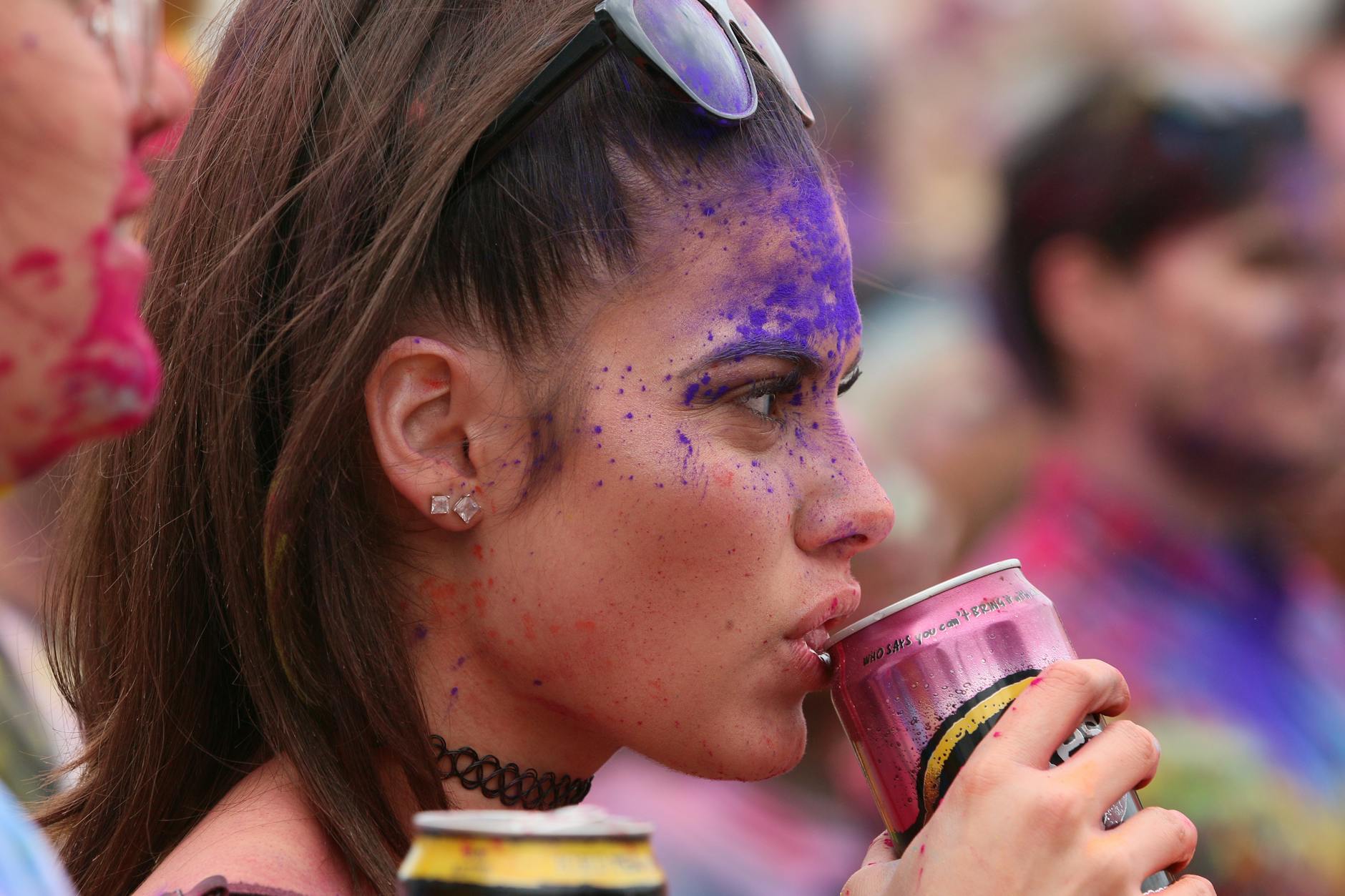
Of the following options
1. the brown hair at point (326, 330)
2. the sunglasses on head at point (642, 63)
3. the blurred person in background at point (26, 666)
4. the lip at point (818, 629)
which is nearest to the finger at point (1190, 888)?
the lip at point (818, 629)

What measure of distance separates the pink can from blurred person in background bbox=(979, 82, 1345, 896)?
2.83 metres

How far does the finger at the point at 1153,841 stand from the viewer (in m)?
1.51

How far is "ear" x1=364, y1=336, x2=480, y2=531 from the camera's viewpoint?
1786 millimetres

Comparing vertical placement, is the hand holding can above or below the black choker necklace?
above

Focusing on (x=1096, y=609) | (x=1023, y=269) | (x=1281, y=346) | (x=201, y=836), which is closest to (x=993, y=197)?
(x=1023, y=269)

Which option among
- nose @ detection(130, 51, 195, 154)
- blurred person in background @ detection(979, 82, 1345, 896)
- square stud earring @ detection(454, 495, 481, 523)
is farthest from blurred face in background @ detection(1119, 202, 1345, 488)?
nose @ detection(130, 51, 195, 154)

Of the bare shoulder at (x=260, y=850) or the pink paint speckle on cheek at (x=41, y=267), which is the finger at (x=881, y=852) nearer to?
the bare shoulder at (x=260, y=850)

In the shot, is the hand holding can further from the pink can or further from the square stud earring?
the square stud earring

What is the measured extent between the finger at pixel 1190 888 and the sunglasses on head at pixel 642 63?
1090 millimetres

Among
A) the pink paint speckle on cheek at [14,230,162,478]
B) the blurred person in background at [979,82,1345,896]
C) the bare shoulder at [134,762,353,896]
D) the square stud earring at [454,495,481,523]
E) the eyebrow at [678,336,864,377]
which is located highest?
the blurred person in background at [979,82,1345,896]

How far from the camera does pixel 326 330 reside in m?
1.80

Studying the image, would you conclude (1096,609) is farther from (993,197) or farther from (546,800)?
(546,800)

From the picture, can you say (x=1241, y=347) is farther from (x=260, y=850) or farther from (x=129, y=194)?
(x=129, y=194)

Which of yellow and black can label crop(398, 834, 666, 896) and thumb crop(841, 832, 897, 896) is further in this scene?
thumb crop(841, 832, 897, 896)
